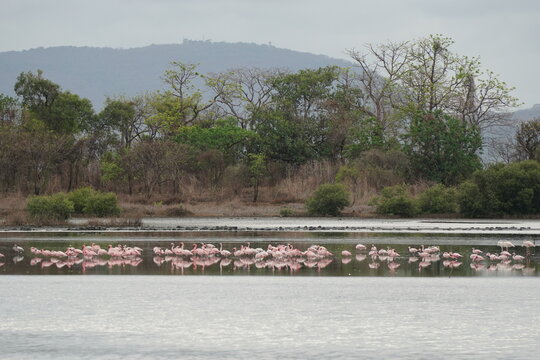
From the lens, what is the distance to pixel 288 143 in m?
75.7

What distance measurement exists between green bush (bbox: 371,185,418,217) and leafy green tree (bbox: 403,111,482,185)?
399 inches

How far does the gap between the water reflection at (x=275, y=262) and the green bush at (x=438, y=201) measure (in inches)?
987

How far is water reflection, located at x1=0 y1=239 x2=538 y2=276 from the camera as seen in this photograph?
2733 centimetres

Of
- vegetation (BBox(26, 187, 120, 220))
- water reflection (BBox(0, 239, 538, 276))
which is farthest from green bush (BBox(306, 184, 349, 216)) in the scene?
water reflection (BBox(0, 239, 538, 276))

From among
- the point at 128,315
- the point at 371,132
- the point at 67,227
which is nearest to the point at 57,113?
the point at 371,132

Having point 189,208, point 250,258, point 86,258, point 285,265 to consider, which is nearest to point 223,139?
point 189,208

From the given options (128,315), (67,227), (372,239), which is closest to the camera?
(128,315)

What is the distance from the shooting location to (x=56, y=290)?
2300 centimetres

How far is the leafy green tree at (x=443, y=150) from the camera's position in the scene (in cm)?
6838

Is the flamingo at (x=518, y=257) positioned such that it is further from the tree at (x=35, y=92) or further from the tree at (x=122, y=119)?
the tree at (x=35, y=92)

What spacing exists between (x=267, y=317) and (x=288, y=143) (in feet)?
188

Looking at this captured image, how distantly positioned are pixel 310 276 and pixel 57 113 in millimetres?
59367

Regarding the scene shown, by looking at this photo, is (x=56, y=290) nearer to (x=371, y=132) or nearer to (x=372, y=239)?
(x=372, y=239)

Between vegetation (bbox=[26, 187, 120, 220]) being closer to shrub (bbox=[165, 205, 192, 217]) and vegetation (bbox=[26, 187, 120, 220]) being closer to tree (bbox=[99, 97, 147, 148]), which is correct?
shrub (bbox=[165, 205, 192, 217])
